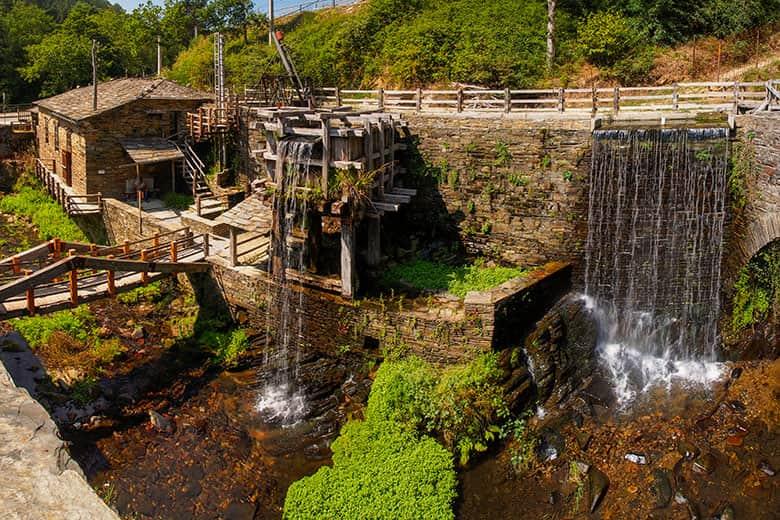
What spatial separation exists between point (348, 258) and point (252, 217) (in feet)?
10.5

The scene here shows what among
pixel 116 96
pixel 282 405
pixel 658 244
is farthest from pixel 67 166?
pixel 658 244

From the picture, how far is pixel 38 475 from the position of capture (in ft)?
12.1

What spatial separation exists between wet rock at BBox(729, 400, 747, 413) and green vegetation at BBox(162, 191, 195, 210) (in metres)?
18.5

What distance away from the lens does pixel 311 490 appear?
11.6 metres

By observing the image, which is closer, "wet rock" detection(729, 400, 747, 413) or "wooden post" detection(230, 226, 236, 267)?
"wet rock" detection(729, 400, 747, 413)

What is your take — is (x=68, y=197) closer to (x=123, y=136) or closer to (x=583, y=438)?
(x=123, y=136)

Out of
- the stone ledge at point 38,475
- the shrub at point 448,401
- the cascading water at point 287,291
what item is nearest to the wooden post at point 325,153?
the cascading water at point 287,291

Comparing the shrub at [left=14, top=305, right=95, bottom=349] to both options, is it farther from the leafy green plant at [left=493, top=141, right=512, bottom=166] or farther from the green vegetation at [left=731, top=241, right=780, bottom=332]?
the green vegetation at [left=731, top=241, right=780, bottom=332]

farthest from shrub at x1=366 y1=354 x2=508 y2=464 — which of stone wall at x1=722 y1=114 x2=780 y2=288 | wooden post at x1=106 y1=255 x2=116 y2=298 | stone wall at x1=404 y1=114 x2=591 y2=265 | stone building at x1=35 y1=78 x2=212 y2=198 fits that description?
stone building at x1=35 y1=78 x2=212 y2=198

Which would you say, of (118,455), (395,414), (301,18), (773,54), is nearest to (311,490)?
(395,414)

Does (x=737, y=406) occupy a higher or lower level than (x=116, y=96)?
lower

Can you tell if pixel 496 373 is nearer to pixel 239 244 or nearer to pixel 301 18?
pixel 239 244

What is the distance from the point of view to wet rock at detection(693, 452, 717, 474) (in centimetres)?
1226

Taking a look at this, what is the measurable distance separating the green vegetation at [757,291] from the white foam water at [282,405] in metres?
10.6
